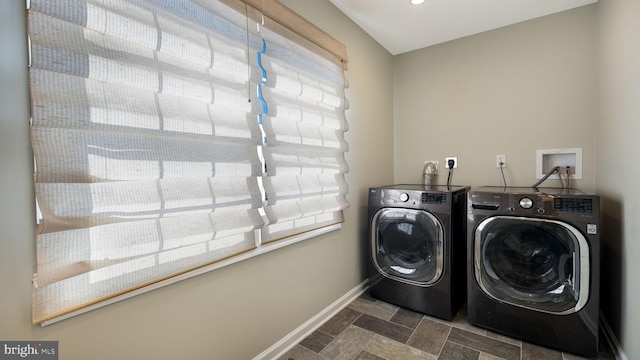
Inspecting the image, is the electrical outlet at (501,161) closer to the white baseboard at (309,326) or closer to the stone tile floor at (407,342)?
the stone tile floor at (407,342)

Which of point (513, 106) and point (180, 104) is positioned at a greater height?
point (513, 106)

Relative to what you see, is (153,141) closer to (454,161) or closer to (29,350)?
(29,350)

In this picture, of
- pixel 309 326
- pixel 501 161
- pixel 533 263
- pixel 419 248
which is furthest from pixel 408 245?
pixel 501 161

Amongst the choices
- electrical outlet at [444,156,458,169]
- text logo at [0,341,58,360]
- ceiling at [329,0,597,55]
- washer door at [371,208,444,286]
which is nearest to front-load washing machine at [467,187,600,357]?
washer door at [371,208,444,286]

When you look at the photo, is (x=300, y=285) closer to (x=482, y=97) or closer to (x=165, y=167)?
(x=165, y=167)

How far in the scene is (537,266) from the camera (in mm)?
1667

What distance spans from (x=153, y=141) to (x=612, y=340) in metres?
2.68

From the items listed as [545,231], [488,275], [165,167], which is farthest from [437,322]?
[165,167]

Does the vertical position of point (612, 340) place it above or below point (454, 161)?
below

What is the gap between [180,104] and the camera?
1089 millimetres

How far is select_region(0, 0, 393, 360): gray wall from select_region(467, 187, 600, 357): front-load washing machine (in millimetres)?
918

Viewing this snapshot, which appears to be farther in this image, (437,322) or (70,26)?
(437,322)

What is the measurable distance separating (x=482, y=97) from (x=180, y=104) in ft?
8.04

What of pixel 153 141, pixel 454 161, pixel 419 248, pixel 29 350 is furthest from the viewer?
pixel 454 161
